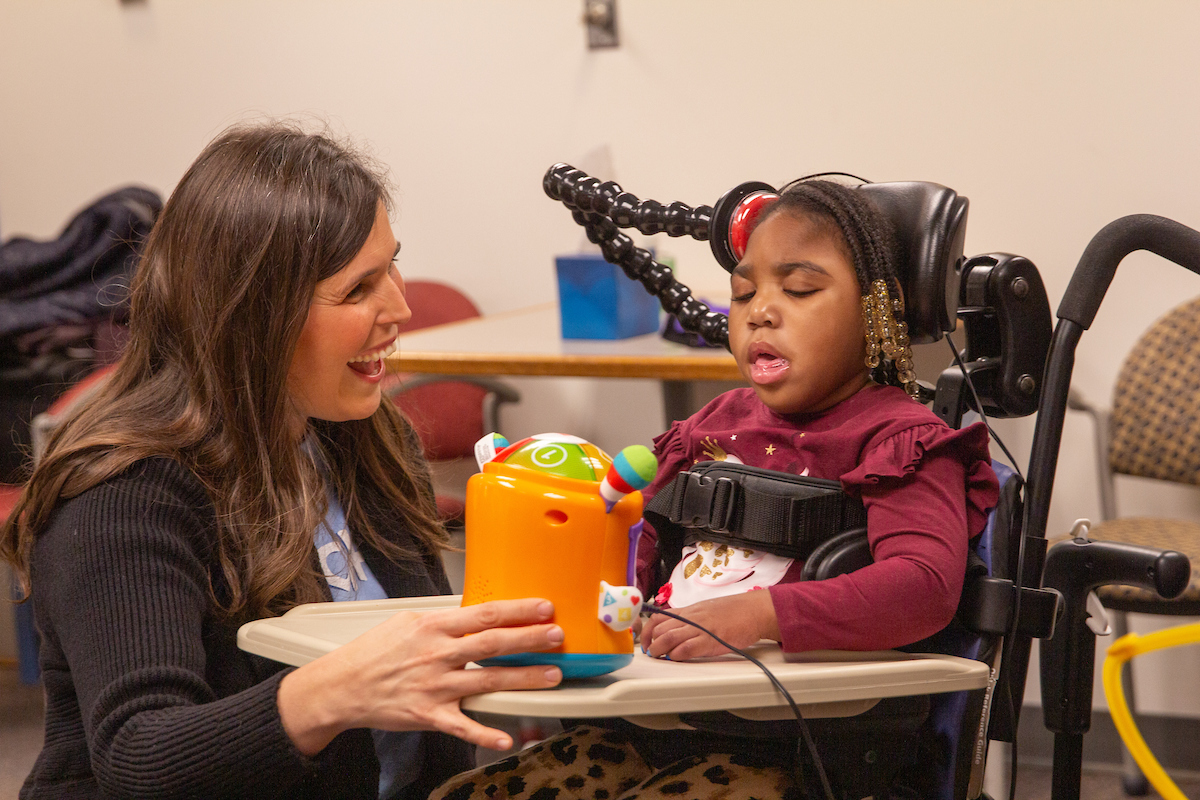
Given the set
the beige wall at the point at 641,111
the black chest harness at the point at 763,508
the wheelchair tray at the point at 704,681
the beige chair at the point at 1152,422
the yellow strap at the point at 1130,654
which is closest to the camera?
the wheelchair tray at the point at 704,681

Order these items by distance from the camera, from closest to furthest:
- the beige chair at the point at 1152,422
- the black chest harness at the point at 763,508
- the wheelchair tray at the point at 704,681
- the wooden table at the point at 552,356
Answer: the wheelchair tray at the point at 704,681 < the black chest harness at the point at 763,508 < the wooden table at the point at 552,356 < the beige chair at the point at 1152,422

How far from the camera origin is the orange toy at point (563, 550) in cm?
81

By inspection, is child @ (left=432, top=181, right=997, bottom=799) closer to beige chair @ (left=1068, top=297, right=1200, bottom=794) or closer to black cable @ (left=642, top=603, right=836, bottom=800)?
black cable @ (left=642, top=603, right=836, bottom=800)

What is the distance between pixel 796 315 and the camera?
1.12 meters

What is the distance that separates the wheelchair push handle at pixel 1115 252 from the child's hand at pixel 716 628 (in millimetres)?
414

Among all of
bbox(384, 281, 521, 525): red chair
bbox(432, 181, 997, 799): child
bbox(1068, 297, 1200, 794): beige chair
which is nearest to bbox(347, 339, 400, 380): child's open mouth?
bbox(432, 181, 997, 799): child

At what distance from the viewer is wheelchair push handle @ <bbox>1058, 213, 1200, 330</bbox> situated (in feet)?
3.54

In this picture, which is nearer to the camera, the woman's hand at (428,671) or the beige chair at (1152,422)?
the woman's hand at (428,671)

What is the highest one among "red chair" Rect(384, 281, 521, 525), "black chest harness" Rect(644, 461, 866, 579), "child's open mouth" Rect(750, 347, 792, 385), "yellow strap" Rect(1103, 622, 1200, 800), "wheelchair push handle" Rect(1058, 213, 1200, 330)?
"wheelchair push handle" Rect(1058, 213, 1200, 330)

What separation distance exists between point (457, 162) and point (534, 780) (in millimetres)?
2393

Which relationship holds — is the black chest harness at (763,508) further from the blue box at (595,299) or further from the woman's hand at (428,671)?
the blue box at (595,299)

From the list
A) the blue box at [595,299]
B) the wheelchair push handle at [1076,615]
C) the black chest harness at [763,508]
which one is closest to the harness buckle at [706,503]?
the black chest harness at [763,508]

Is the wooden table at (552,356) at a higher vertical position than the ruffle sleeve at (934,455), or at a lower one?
lower

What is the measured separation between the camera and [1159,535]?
2.17m
